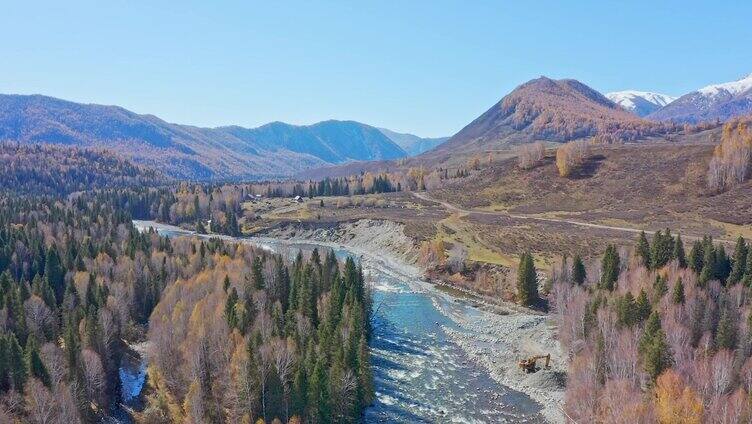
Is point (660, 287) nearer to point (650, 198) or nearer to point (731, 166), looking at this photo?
point (650, 198)

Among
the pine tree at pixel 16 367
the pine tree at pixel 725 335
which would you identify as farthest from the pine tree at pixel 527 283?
the pine tree at pixel 16 367

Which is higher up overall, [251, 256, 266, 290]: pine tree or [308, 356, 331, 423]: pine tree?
[251, 256, 266, 290]: pine tree

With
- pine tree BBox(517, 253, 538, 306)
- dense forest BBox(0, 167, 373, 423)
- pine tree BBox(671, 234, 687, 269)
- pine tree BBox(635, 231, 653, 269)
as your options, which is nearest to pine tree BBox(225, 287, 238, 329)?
dense forest BBox(0, 167, 373, 423)

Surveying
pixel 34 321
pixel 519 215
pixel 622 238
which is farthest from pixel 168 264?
pixel 519 215

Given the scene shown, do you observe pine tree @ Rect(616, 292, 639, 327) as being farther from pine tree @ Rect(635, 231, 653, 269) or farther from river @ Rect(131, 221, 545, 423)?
pine tree @ Rect(635, 231, 653, 269)

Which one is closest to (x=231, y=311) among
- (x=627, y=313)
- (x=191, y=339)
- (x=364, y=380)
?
(x=191, y=339)
